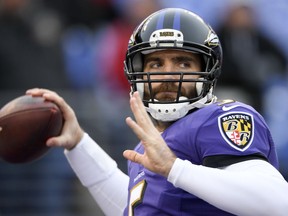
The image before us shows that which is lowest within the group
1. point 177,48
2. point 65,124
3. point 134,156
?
point 65,124

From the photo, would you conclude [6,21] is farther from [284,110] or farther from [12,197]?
[284,110]

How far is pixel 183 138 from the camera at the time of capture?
10.5ft

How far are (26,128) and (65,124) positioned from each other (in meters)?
0.20

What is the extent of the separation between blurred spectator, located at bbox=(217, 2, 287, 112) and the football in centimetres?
359

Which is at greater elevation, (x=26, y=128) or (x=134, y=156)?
(x=134, y=156)

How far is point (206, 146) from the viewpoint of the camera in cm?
309

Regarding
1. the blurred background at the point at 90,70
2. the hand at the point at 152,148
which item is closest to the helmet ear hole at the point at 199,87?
the hand at the point at 152,148

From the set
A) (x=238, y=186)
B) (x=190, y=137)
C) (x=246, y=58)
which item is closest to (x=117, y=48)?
(x=246, y=58)

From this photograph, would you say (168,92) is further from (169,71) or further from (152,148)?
(152,148)

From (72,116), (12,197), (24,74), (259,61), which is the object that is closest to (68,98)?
(24,74)

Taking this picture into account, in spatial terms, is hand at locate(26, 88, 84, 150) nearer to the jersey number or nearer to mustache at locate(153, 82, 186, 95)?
the jersey number

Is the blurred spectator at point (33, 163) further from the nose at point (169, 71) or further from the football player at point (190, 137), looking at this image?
the nose at point (169, 71)

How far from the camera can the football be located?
12.3ft

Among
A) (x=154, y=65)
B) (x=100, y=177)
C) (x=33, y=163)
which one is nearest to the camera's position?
(x=154, y=65)
